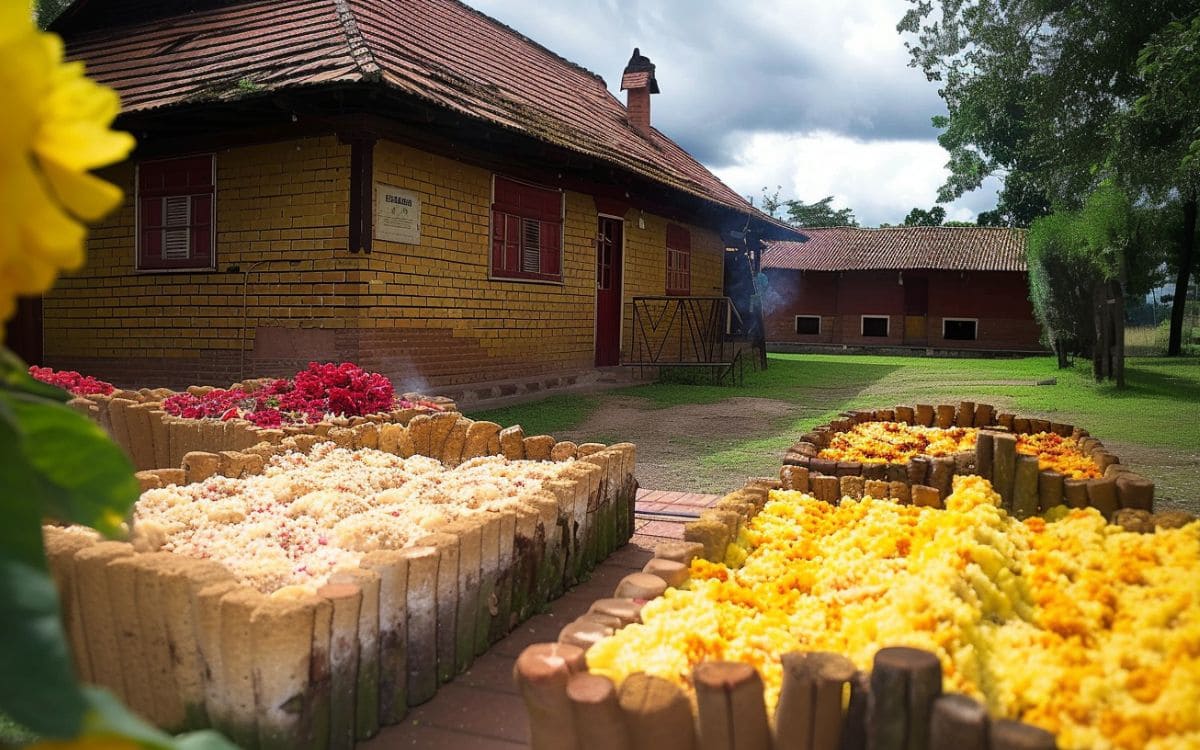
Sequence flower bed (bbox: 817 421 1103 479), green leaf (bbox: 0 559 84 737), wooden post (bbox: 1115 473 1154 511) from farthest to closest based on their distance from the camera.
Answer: flower bed (bbox: 817 421 1103 479)
wooden post (bbox: 1115 473 1154 511)
green leaf (bbox: 0 559 84 737)

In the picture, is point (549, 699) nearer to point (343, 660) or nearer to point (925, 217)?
point (343, 660)

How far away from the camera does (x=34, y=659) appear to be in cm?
53

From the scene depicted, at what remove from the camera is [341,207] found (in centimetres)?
859

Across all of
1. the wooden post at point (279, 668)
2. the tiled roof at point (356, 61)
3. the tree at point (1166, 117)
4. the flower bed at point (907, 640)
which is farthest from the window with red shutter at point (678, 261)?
the wooden post at point (279, 668)

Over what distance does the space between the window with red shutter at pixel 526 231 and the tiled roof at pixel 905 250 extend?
18.8 meters

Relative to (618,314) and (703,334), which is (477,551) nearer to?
(618,314)

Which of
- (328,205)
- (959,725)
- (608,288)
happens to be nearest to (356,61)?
(328,205)

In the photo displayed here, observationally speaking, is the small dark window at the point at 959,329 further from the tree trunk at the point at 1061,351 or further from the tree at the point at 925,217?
the tree at the point at 925,217

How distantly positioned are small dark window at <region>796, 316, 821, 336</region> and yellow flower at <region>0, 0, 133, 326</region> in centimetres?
3264

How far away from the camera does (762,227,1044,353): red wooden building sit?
1141 inches

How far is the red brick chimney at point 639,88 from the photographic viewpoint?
57.6ft

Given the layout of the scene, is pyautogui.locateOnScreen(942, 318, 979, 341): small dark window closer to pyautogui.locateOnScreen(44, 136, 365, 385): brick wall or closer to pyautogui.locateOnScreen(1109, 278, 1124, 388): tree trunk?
pyautogui.locateOnScreen(1109, 278, 1124, 388): tree trunk

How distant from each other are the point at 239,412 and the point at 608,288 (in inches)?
348

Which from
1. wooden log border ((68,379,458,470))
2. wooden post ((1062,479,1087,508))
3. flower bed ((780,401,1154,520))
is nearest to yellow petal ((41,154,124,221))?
flower bed ((780,401,1154,520))
